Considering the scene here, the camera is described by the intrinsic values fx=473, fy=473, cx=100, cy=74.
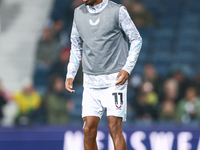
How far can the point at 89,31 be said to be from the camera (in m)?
4.52

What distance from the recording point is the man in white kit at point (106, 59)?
4.40m

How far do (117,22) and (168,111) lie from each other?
4.63 metres

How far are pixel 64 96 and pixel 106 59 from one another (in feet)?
13.9

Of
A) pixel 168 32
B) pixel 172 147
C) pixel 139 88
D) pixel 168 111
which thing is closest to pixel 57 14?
pixel 168 32

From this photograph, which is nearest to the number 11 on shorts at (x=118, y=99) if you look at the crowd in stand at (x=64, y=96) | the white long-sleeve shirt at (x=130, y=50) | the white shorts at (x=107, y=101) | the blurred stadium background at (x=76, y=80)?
the white shorts at (x=107, y=101)

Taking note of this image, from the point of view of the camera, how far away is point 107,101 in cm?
451

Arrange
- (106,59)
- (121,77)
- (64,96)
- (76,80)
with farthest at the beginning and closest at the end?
(76,80)
(64,96)
(106,59)
(121,77)

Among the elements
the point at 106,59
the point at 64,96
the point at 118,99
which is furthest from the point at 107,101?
the point at 64,96

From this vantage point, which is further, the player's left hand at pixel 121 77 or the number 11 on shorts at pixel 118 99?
the number 11 on shorts at pixel 118 99

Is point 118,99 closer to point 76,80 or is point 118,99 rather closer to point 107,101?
point 107,101

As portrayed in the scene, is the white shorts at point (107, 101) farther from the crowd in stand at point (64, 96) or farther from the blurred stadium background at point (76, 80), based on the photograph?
the crowd in stand at point (64, 96)

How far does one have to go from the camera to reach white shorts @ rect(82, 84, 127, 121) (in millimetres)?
4463

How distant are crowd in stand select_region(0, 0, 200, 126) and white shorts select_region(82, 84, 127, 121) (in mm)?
3604

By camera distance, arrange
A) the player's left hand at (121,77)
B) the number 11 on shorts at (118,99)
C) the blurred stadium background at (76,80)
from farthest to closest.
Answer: the blurred stadium background at (76,80) < the number 11 on shorts at (118,99) < the player's left hand at (121,77)
